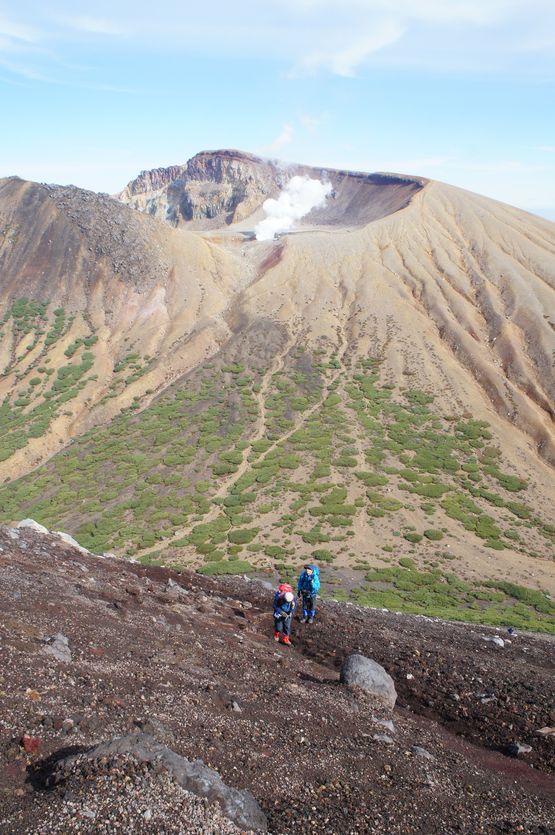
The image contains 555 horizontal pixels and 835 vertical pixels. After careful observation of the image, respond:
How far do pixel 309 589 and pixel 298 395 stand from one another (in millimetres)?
40361

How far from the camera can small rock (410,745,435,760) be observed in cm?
995

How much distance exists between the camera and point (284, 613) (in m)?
15.9

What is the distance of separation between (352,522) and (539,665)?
2107 centimetres

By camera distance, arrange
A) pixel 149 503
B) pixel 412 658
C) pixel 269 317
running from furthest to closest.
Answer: pixel 269 317 → pixel 149 503 → pixel 412 658

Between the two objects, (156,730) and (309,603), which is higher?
(156,730)

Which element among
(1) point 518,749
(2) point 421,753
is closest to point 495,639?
(1) point 518,749

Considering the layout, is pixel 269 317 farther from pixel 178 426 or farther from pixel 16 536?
pixel 16 536

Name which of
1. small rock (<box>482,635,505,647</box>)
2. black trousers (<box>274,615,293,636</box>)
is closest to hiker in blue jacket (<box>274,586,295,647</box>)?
black trousers (<box>274,615,293,636</box>)

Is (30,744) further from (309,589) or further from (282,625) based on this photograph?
(309,589)

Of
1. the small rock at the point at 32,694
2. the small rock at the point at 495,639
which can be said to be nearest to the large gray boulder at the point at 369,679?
the small rock at the point at 32,694

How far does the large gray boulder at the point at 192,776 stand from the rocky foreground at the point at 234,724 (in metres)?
0.02

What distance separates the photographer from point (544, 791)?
9789mm

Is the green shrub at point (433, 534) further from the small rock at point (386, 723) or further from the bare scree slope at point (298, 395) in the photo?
the small rock at point (386, 723)

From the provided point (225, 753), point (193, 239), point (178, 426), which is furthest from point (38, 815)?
point (193, 239)
